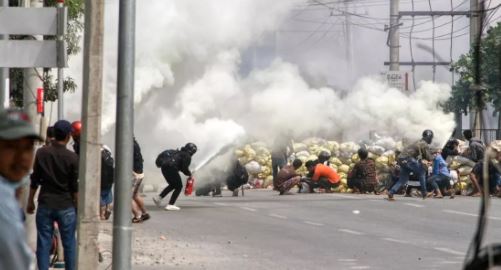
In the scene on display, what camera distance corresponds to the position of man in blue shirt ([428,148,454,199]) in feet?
93.3

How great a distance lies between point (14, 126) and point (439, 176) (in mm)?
24353

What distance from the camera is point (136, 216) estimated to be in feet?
69.3

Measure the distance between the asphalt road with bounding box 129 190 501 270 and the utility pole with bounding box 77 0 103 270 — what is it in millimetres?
3422

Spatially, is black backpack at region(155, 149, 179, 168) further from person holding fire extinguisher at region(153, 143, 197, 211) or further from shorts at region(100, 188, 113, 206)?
shorts at region(100, 188, 113, 206)

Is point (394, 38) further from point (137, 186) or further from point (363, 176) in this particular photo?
point (137, 186)

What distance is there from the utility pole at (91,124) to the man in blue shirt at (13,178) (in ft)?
19.1

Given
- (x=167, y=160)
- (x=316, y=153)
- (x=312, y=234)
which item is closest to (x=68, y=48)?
(x=167, y=160)

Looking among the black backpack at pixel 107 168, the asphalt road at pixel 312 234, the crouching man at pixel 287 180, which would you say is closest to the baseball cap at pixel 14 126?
the asphalt road at pixel 312 234

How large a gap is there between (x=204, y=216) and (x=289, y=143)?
1453cm

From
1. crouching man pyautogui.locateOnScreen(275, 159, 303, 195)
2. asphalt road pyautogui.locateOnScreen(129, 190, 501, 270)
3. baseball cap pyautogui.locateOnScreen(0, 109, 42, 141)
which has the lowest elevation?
asphalt road pyautogui.locateOnScreen(129, 190, 501, 270)

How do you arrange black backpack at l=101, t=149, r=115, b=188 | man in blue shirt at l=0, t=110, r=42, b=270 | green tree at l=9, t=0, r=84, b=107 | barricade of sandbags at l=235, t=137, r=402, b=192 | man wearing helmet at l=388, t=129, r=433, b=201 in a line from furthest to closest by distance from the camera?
barricade of sandbags at l=235, t=137, r=402, b=192 < man wearing helmet at l=388, t=129, r=433, b=201 < green tree at l=9, t=0, r=84, b=107 < black backpack at l=101, t=149, r=115, b=188 < man in blue shirt at l=0, t=110, r=42, b=270

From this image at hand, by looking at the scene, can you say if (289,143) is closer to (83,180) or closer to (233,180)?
(233,180)

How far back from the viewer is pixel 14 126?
15.9ft

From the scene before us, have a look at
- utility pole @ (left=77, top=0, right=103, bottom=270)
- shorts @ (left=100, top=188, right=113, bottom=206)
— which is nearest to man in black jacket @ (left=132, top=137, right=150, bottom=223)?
shorts @ (left=100, top=188, right=113, bottom=206)
